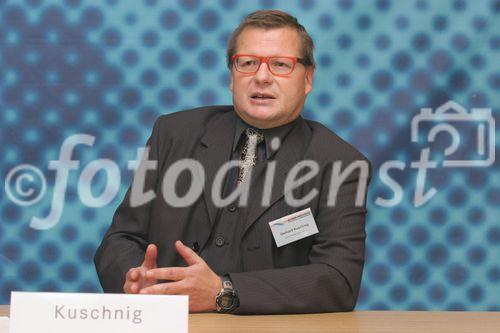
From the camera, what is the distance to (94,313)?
1301 millimetres

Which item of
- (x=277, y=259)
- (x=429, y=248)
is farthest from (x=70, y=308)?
(x=429, y=248)

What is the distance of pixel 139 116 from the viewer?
285 cm

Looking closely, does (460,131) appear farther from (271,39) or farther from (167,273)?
(167,273)

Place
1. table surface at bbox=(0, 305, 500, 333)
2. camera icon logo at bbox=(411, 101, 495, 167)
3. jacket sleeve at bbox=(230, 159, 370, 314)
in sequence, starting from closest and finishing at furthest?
table surface at bbox=(0, 305, 500, 333) < jacket sleeve at bbox=(230, 159, 370, 314) < camera icon logo at bbox=(411, 101, 495, 167)

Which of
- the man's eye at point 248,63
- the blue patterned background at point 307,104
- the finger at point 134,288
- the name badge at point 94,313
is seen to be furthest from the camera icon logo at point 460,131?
the name badge at point 94,313

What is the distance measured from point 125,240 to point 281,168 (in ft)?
1.63

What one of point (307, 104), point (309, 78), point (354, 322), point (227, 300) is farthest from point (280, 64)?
point (354, 322)

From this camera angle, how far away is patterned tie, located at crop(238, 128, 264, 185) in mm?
2420

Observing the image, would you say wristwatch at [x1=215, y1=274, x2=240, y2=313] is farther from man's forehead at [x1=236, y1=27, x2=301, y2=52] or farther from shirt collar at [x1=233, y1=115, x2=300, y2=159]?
man's forehead at [x1=236, y1=27, x2=301, y2=52]

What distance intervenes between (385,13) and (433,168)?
1.85 feet

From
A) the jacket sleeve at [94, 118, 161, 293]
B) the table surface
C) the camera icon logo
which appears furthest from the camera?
the camera icon logo

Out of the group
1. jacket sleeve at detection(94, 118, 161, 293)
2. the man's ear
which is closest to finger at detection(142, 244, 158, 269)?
jacket sleeve at detection(94, 118, 161, 293)

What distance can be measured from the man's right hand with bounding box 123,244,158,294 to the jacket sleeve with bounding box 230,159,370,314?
20 cm

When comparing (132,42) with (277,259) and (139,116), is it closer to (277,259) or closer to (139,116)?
(139,116)
